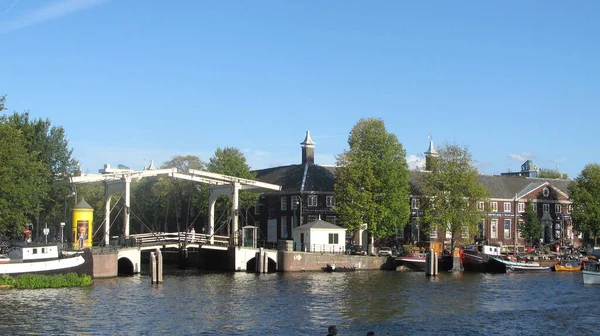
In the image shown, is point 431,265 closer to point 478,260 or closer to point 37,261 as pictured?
point 478,260

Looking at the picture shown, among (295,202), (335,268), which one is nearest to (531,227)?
(295,202)

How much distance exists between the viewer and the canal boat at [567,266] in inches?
3109

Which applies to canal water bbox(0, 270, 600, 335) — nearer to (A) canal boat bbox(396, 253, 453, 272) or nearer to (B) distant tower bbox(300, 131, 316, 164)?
(A) canal boat bbox(396, 253, 453, 272)

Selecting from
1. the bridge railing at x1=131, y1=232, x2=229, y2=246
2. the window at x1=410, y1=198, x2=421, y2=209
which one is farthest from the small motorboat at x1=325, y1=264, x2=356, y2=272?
the window at x1=410, y1=198, x2=421, y2=209

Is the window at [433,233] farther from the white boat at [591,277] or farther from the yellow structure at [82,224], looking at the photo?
the yellow structure at [82,224]

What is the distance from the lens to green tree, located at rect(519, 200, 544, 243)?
9550 centimetres

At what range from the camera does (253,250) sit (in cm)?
6850

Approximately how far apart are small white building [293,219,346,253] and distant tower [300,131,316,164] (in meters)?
17.6

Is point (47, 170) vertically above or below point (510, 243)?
above

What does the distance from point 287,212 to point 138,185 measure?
19.6 m

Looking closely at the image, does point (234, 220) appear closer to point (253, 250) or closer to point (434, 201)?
point (253, 250)

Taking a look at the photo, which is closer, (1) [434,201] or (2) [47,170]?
(2) [47,170]

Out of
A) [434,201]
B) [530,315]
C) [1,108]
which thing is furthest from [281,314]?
[434,201]

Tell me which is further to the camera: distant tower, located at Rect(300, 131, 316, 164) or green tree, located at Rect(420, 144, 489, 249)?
distant tower, located at Rect(300, 131, 316, 164)
